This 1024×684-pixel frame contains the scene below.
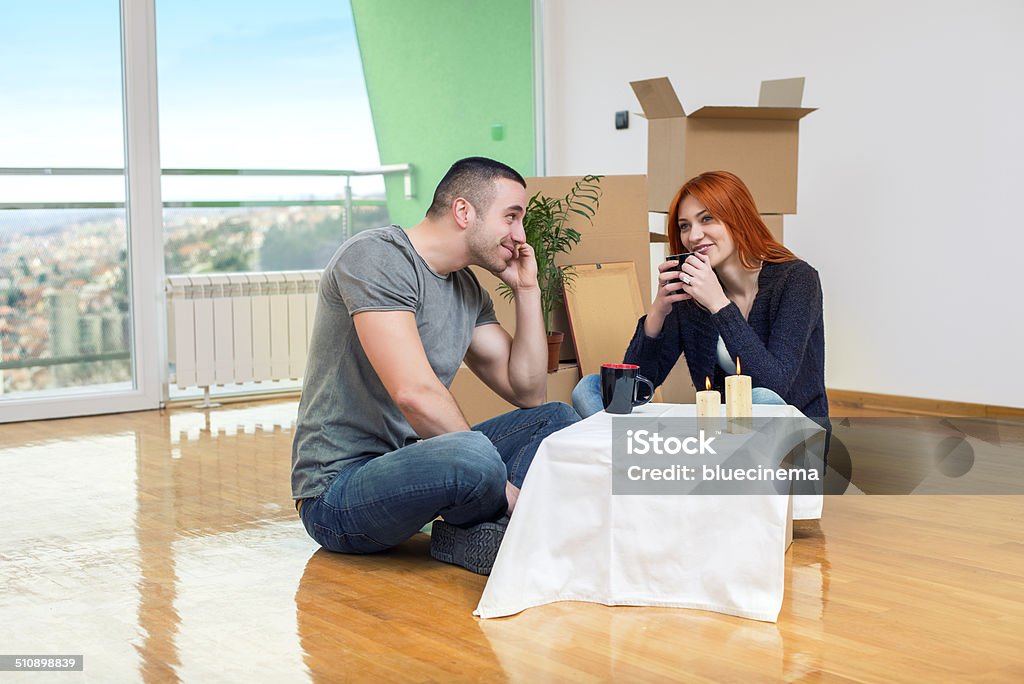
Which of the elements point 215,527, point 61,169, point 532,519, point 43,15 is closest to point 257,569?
point 215,527

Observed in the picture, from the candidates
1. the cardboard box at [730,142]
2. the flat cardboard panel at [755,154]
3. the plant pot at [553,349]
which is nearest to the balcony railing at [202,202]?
the cardboard box at [730,142]

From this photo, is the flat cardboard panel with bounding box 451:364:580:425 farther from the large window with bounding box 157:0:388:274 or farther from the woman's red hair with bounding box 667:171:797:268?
the large window with bounding box 157:0:388:274

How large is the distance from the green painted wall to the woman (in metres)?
3.15

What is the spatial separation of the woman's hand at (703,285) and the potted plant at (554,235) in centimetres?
114

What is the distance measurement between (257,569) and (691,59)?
385 cm

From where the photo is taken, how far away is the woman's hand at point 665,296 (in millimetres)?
2707

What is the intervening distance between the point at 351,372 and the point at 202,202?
312 centimetres

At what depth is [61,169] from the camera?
4.94m

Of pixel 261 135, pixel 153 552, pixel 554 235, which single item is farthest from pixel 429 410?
pixel 261 135

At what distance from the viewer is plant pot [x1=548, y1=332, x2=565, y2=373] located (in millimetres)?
3766

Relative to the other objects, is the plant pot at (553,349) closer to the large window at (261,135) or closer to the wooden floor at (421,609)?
the wooden floor at (421,609)

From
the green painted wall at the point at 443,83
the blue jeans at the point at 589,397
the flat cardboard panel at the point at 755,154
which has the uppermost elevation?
the green painted wall at the point at 443,83

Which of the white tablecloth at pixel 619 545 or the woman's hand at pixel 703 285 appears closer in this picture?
the white tablecloth at pixel 619 545

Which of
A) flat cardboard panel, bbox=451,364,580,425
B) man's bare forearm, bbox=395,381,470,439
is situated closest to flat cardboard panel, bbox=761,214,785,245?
flat cardboard panel, bbox=451,364,580,425
